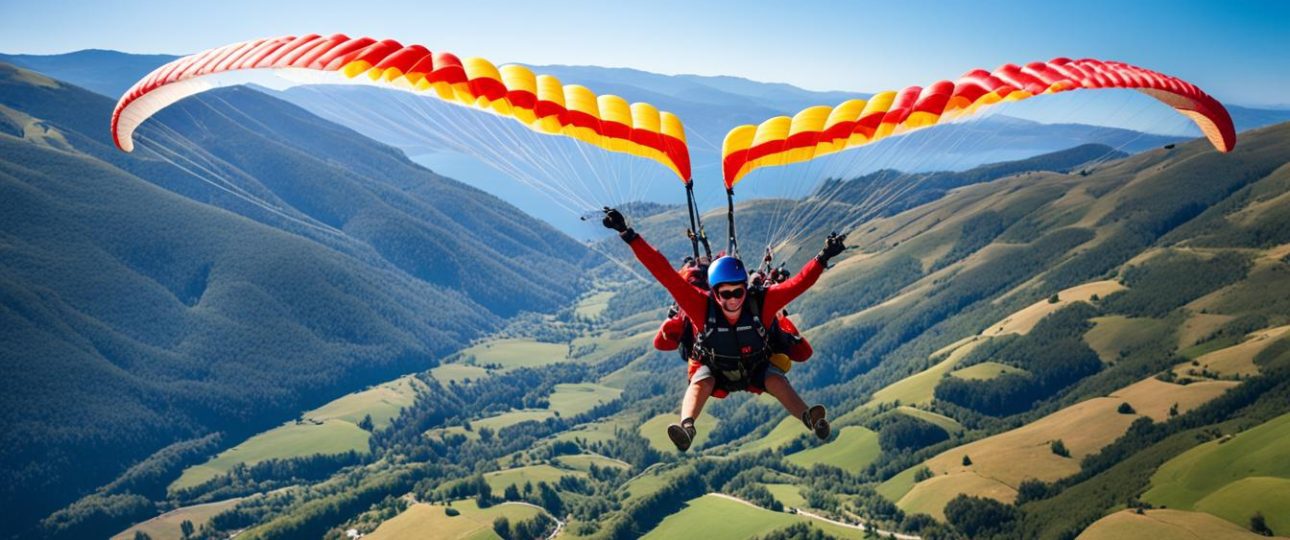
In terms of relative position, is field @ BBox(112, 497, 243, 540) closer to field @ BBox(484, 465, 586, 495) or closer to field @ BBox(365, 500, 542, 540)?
field @ BBox(365, 500, 542, 540)

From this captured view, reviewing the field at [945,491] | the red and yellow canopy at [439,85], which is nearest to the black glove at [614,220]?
the red and yellow canopy at [439,85]

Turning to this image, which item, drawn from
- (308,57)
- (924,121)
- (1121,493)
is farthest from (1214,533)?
(308,57)

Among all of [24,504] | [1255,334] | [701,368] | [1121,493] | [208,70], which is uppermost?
[208,70]

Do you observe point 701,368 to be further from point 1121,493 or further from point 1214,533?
point 1121,493

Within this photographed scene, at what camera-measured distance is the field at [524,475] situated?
173425mm

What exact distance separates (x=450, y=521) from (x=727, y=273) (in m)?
148

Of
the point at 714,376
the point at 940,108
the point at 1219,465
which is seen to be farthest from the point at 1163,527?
the point at 714,376

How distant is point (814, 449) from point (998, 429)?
1554 inches

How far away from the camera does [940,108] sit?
1997 centimetres

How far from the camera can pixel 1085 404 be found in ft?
619

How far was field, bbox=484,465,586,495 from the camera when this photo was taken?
173425mm

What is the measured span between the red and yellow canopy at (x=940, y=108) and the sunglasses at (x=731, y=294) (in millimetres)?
4905

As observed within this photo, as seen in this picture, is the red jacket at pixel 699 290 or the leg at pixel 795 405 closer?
the red jacket at pixel 699 290

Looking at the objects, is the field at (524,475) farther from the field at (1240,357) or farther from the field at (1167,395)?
the field at (1240,357)
